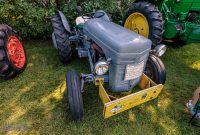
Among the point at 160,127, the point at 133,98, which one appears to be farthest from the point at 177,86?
the point at 133,98

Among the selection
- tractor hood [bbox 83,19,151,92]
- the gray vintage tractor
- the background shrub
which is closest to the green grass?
the gray vintage tractor

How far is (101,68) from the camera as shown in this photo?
2.59 meters

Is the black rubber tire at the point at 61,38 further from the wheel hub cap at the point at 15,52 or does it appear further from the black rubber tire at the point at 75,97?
the black rubber tire at the point at 75,97

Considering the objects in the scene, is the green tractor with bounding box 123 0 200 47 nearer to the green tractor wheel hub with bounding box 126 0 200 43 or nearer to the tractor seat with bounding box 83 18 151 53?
the green tractor wheel hub with bounding box 126 0 200 43

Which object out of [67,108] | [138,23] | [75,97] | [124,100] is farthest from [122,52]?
[138,23]

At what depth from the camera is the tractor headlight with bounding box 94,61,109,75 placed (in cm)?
254

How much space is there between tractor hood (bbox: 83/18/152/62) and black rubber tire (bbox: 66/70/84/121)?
1.76 ft

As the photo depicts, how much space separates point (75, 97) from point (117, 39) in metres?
0.87

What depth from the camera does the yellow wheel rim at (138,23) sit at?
4.08 meters

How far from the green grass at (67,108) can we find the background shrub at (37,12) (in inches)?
42.3

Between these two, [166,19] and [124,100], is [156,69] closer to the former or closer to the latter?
[124,100]

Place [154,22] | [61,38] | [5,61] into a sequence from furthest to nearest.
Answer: [154,22] → [61,38] → [5,61]

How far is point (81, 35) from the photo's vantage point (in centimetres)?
401

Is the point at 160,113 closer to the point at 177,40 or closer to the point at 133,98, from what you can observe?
the point at 133,98
